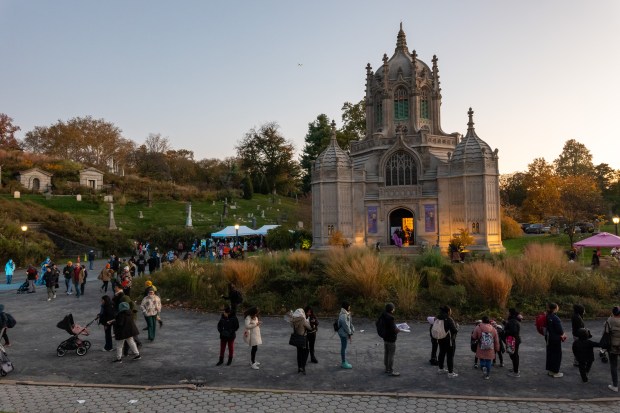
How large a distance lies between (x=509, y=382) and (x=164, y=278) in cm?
1431

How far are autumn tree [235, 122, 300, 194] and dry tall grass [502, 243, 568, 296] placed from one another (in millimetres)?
67882

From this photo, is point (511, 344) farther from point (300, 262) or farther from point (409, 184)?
point (409, 184)

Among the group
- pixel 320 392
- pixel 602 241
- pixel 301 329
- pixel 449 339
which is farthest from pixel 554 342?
pixel 602 241

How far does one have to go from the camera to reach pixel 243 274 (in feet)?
55.2

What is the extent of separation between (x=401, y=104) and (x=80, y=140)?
223ft

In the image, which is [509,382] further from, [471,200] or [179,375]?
[471,200]

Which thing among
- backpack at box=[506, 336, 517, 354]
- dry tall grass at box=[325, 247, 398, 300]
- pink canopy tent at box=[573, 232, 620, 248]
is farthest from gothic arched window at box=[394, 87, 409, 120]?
backpack at box=[506, 336, 517, 354]

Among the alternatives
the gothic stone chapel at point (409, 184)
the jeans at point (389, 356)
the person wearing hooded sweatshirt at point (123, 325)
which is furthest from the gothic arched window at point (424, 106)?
the person wearing hooded sweatshirt at point (123, 325)

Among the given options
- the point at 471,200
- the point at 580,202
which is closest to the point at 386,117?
the point at 471,200

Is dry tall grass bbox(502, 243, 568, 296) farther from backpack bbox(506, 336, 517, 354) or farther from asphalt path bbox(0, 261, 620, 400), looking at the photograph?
backpack bbox(506, 336, 517, 354)

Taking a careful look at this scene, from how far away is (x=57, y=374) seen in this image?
9.25m

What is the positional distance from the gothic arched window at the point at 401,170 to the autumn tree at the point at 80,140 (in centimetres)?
6507

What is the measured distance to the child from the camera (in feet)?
27.2

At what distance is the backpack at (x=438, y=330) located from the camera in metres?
8.76
